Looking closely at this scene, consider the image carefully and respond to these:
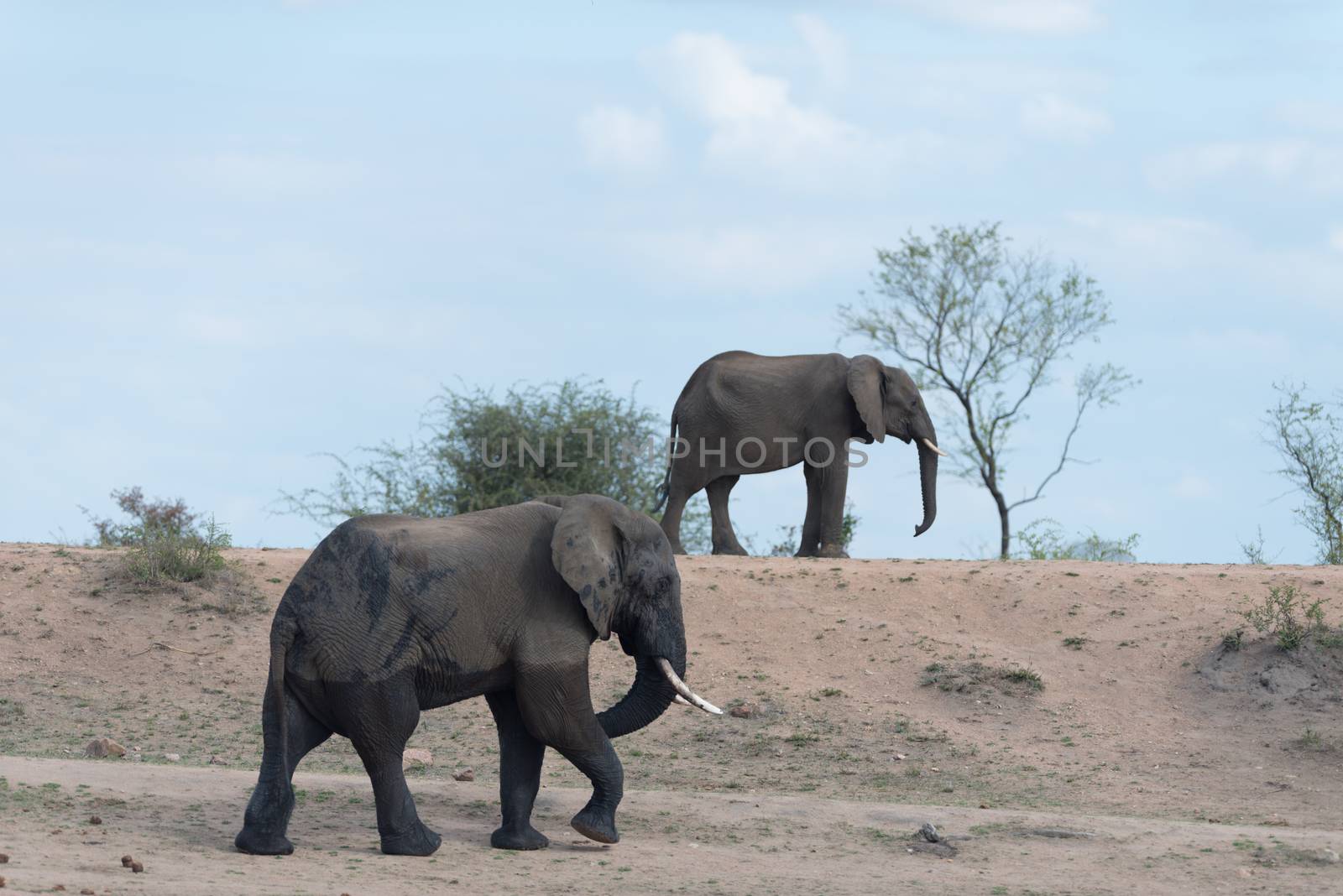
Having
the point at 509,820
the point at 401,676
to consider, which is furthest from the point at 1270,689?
the point at 401,676

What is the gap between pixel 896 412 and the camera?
18.7 m

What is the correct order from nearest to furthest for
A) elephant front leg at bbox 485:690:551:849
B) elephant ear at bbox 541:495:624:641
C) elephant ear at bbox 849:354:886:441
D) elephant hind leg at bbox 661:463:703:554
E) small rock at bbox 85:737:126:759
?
elephant ear at bbox 541:495:624:641
elephant front leg at bbox 485:690:551:849
small rock at bbox 85:737:126:759
elephant ear at bbox 849:354:886:441
elephant hind leg at bbox 661:463:703:554

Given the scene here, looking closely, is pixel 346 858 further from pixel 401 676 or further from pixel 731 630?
pixel 731 630

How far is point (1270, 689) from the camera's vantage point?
14680mm

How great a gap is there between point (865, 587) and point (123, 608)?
708 centimetres

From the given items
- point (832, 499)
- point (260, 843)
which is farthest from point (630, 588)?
point (832, 499)

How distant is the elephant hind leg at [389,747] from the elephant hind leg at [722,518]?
9676 millimetres

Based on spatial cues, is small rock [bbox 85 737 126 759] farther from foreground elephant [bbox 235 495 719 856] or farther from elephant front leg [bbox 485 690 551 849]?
elephant front leg [bbox 485 690 551 849]

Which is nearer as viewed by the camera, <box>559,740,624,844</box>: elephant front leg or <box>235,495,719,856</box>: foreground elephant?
<box>235,495,719,856</box>: foreground elephant

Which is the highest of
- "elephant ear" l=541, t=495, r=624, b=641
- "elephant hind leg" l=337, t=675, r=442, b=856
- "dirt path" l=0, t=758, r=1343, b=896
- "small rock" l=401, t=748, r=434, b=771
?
"elephant ear" l=541, t=495, r=624, b=641

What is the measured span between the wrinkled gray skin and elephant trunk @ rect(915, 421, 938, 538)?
0.43ft

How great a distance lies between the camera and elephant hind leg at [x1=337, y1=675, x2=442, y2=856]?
914 centimetres

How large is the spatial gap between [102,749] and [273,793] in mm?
3948

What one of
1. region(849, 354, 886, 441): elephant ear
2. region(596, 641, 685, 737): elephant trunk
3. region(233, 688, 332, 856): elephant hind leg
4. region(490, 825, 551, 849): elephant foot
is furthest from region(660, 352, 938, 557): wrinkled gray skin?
region(233, 688, 332, 856): elephant hind leg
